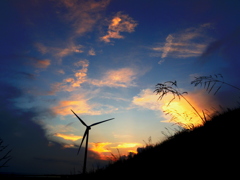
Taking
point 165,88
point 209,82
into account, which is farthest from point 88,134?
point 209,82

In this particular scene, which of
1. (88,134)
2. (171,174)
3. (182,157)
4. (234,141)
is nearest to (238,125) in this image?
(234,141)

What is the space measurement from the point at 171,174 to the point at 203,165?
624mm

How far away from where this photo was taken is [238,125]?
13.5ft

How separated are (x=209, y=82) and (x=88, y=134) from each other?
2142 centimetres

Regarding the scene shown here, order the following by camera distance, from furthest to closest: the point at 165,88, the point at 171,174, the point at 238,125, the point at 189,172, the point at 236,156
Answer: the point at 165,88
the point at 238,125
the point at 171,174
the point at 189,172
the point at 236,156

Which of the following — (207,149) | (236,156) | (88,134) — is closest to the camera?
(236,156)

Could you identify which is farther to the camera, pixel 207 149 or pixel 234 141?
pixel 207 149

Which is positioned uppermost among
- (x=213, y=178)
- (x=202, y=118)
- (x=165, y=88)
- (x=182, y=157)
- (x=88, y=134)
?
(x=88, y=134)

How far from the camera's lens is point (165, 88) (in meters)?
7.80

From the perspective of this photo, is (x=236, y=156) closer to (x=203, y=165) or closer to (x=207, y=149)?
(x=203, y=165)

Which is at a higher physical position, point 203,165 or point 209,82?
point 209,82

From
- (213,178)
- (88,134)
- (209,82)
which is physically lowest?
(213,178)

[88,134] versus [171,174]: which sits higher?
[88,134]

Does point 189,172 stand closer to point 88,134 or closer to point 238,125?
point 238,125
